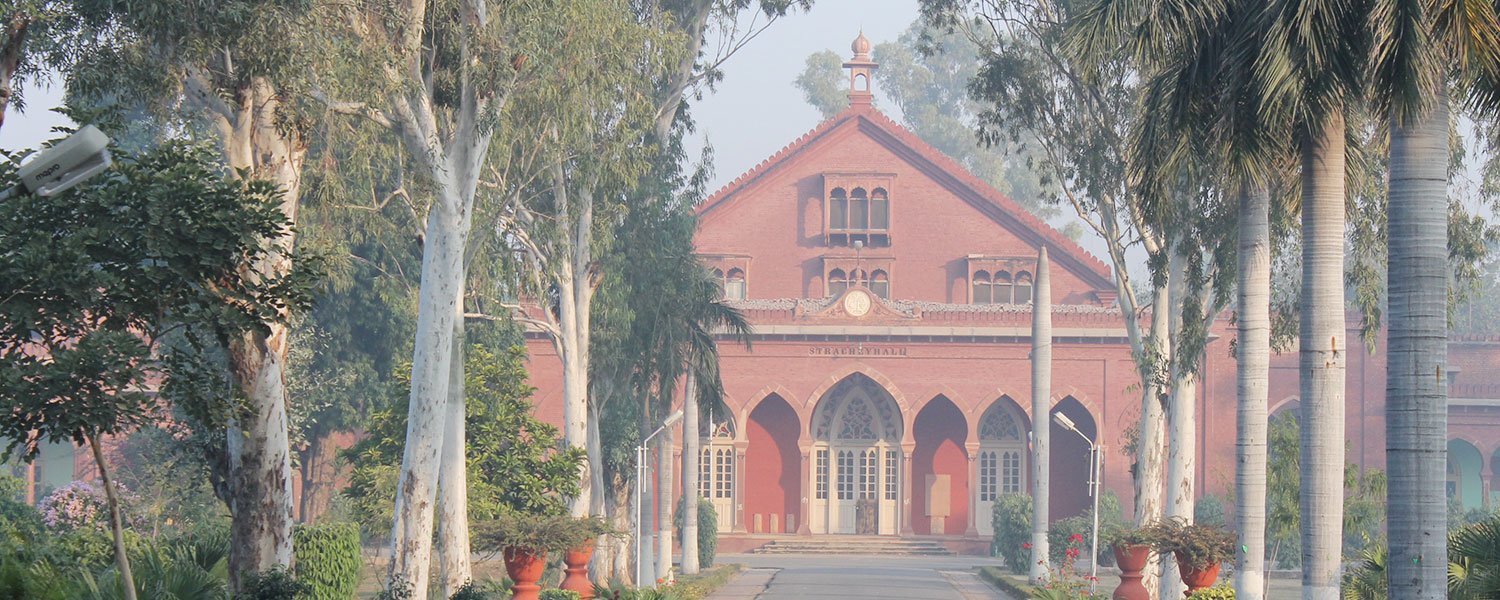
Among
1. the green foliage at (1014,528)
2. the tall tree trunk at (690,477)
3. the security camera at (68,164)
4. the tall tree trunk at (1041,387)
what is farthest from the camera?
the green foliage at (1014,528)

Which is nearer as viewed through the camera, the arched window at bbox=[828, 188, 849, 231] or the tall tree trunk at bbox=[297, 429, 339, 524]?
the tall tree trunk at bbox=[297, 429, 339, 524]

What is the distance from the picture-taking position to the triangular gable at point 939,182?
4847 cm

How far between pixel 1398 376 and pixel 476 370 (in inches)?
631

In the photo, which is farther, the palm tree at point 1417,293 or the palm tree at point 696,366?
the palm tree at point 696,366

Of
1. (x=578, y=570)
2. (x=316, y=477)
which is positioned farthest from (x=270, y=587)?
(x=316, y=477)

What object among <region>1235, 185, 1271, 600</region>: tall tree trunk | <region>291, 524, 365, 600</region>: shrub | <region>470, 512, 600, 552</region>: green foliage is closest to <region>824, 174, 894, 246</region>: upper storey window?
<region>470, 512, 600, 552</region>: green foliage

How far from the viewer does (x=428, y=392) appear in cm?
2014

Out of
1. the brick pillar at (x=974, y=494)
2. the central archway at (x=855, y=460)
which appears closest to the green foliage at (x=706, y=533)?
the central archway at (x=855, y=460)

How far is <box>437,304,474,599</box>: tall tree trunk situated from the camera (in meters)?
21.8

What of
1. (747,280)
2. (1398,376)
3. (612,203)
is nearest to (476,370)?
(612,203)

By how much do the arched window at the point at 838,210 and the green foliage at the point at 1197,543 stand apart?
1018 inches

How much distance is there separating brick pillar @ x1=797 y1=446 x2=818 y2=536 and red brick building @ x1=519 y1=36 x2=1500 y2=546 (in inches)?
2.5

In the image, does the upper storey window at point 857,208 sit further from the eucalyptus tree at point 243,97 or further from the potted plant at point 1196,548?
the eucalyptus tree at point 243,97

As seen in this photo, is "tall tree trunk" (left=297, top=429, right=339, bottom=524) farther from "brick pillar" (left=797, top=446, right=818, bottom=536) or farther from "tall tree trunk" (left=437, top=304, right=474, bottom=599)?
"tall tree trunk" (left=437, top=304, right=474, bottom=599)
